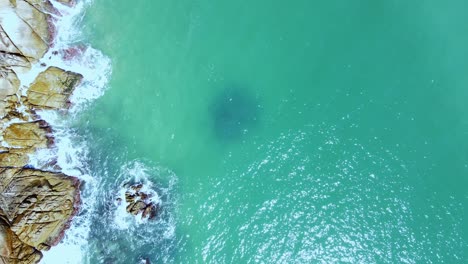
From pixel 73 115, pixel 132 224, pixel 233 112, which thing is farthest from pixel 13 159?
pixel 233 112

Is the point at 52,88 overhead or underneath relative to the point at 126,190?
overhead

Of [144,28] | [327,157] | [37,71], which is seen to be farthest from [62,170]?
[327,157]

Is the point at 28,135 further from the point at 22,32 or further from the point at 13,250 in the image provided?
the point at 13,250

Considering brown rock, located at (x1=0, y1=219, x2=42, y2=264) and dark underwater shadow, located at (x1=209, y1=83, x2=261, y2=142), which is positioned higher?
dark underwater shadow, located at (x1=209, y1=83, x2=261, y2=142)

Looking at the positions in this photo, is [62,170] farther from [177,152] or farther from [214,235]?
[214,235]

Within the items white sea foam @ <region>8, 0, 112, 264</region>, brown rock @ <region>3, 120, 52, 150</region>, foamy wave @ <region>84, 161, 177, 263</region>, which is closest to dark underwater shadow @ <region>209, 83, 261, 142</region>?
foamy wave @ <region>84, 161, 177, 263</region>

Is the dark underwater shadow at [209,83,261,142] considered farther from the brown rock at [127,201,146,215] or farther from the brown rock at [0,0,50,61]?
the brown rock at [0,0,50,61]
